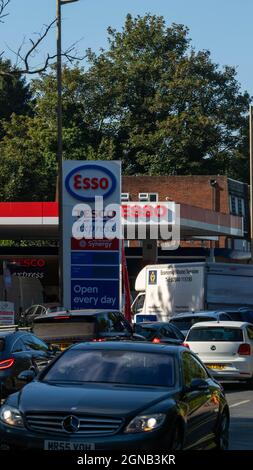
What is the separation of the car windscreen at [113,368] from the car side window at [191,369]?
0.20 metres

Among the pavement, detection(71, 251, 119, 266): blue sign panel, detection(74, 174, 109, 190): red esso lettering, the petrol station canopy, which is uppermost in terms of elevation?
detection(74, 174, 109, 190): red esso lettering

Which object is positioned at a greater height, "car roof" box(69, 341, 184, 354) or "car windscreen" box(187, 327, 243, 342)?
"car roof" box(69, 341, 184, 354)

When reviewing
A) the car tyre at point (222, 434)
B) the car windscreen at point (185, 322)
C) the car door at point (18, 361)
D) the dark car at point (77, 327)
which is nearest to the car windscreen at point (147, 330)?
the car windscreen at point (185, 322)

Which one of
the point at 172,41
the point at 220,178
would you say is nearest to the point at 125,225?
the point at 220,178

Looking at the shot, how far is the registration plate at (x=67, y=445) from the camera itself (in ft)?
29.3

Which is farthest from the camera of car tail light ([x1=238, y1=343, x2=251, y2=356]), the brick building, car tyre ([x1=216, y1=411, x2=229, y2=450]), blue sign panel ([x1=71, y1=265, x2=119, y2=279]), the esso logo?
the brick building

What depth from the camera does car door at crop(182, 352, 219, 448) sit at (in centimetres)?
1012

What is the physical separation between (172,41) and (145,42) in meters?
2.08

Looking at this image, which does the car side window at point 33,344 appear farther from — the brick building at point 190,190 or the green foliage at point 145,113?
the green foliage at point 145,113

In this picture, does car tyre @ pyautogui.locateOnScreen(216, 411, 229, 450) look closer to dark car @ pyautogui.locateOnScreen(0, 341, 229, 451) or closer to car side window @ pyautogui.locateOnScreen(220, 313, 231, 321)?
dark car @ pyautogui.locateOnScreen(0, 341, 229, 451)

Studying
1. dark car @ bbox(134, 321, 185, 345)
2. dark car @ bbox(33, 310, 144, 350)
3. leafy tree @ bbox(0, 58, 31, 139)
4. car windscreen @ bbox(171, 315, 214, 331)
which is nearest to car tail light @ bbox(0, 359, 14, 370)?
dark car @ bbox(33, 310, 144, 350)

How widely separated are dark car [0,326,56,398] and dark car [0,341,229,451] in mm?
4355

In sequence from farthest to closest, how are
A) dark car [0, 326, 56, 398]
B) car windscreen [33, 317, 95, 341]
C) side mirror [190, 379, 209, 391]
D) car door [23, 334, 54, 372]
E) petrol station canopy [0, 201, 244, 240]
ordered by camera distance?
1. petrol station canopy [0, 201, 244, 240]
2. car windscreen [33, 317, 95, 341]
3. car door [23, 334, 54, 372]
4. dark car [0, 326, 56, 398]
5. side mirror [190, 379, 209, 391]

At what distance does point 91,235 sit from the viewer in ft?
102
